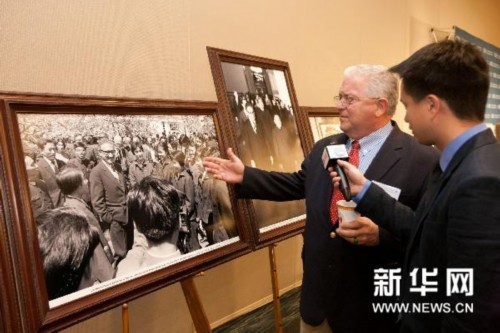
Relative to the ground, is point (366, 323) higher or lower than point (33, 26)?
lower

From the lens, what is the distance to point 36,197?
122 centimetres

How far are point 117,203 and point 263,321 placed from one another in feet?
6.31

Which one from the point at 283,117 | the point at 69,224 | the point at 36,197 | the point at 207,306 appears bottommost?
the point at 207,306

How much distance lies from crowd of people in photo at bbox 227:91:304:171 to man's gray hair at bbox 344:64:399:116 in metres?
0.54

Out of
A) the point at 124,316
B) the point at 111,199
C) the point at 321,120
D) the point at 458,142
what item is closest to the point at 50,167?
the point at 111,199

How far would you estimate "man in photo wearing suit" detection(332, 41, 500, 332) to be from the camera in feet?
3.10

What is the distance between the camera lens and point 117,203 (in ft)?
4.67

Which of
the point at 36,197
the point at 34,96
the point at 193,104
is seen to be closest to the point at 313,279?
the point at 193,104

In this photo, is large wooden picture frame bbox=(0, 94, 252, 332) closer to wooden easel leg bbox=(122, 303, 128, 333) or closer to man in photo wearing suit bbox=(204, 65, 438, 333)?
wooden easel leg bbox=(122, 303, 128, 333)

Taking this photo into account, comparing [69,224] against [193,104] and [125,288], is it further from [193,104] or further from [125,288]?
[193,104]

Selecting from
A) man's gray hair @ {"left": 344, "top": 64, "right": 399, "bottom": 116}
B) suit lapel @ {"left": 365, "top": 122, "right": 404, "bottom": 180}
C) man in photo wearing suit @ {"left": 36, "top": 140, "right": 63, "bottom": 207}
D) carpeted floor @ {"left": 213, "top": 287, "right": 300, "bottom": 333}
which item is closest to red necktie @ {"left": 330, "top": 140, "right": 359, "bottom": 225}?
suit lapel @ {"left": 365, "top": 122, "right": 404, "bottom": 180}

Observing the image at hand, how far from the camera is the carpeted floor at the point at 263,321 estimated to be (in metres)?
2.82

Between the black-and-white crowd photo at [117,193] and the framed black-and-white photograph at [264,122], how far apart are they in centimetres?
19

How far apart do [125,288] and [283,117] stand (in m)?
1.33
